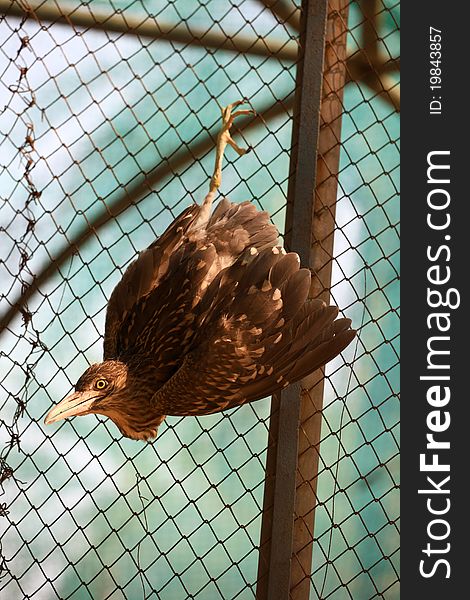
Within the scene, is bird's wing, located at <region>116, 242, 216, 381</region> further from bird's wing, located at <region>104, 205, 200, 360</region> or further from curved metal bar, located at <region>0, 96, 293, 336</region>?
curved metal bar, located at <region>0, 96, 293, 336</region>

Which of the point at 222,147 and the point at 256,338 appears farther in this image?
the point at 222,147

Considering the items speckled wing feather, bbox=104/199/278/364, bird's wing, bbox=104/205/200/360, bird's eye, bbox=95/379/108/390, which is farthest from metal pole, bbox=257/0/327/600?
bird's eye, bbox=95/379/108/390

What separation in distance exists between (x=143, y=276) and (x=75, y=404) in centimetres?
28

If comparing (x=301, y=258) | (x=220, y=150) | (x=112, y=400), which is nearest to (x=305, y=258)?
(x=301, y=258)

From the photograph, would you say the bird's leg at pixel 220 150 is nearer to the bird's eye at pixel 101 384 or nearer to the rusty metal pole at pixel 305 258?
the rusty metal pole at pixel 305 258

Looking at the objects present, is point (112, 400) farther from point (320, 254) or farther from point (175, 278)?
point (320, 254)

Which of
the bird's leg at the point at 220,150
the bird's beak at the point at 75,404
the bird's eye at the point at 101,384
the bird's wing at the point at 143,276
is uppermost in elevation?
the bird's leg at the point at 220,150

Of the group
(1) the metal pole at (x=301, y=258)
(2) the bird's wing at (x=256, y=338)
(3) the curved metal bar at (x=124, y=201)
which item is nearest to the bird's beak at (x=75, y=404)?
(2) the bird's wing at (x=256, y=338)

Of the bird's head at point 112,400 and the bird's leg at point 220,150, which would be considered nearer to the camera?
the bird's head at point 112,400

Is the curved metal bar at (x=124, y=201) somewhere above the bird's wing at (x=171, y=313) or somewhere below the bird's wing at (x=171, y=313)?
above

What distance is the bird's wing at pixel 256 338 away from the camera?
1656 mm

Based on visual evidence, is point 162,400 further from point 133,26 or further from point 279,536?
point 133,26

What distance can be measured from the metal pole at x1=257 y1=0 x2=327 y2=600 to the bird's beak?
40 centimetres

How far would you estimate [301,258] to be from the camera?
6.16 feet
